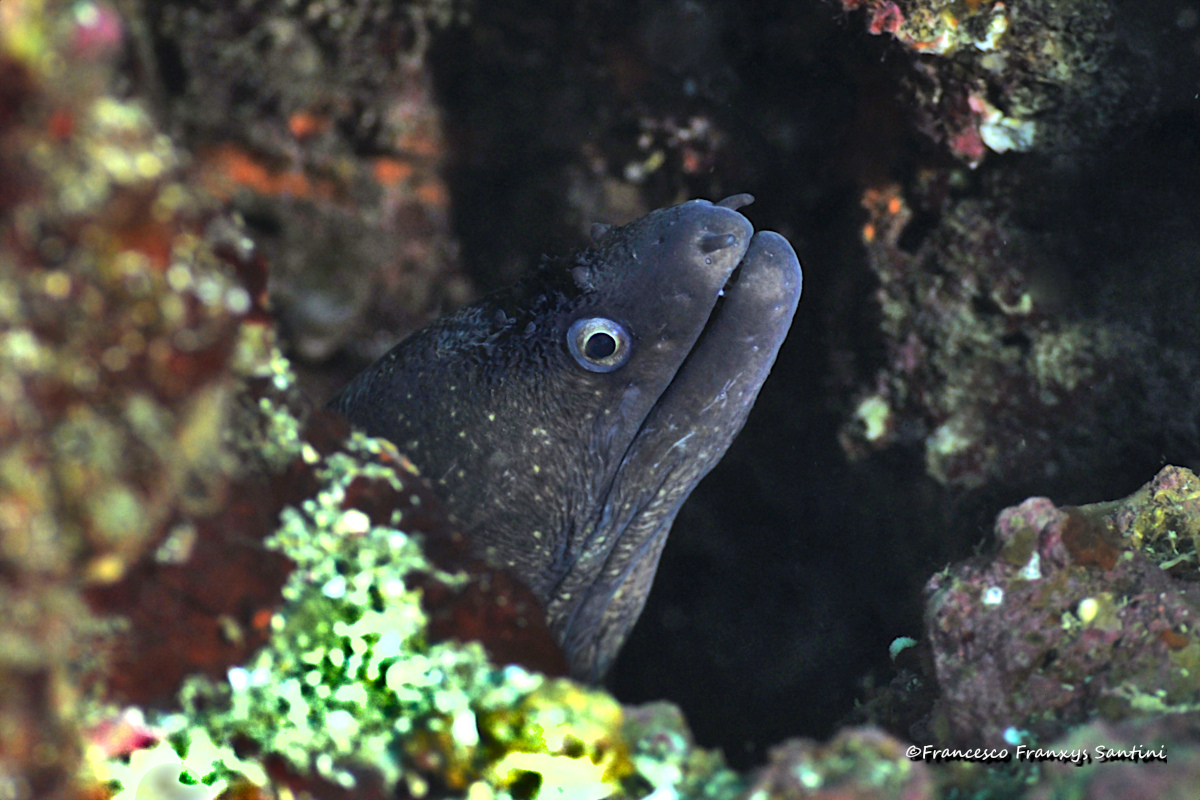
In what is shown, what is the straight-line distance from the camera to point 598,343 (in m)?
2.11

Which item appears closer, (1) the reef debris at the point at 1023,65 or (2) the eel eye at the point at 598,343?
(2) the eel eye at the point at 598,343

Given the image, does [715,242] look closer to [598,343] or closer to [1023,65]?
[598,343]

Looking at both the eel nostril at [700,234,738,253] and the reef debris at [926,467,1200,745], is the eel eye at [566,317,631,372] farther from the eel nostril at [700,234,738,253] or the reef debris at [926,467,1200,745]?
the reef debris at [926,467,1200,745]

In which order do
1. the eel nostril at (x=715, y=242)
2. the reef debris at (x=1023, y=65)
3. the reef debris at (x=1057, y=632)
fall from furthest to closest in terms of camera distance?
the reef debris at (x=1023, y=65)
the eel nostril at (x=715, y=242)
the reef debris at (x=1057, y=632)

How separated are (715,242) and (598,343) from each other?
412mm

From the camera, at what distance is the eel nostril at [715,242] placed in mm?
2043

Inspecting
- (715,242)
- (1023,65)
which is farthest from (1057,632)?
(1023,65)

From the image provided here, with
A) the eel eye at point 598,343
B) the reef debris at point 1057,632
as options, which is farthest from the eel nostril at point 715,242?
the reef debris at point 1057,632

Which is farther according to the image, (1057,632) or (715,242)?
(715,242)

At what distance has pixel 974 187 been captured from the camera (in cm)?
276

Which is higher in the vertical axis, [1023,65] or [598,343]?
[1023,65]

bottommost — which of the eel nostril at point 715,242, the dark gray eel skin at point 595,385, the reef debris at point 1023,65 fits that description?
the dark gray eel skin at point 595,385

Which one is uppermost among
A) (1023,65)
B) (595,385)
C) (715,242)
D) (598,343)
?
(1023,65)

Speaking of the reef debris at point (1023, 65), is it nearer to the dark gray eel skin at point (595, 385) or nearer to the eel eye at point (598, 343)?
the dark gray eel skin at point (595, 385)
